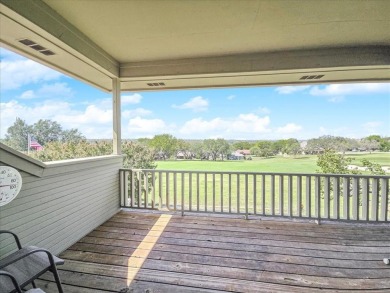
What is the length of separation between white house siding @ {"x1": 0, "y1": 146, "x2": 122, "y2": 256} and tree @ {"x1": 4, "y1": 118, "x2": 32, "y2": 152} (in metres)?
0.41

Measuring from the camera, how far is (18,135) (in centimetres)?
250

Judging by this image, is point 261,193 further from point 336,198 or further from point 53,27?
point 53,27

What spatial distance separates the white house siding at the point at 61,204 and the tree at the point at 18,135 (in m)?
0.41

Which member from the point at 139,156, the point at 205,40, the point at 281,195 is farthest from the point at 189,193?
the point at 205,40

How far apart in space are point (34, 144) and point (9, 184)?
2.97 feet

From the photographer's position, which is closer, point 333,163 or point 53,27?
point 53,27

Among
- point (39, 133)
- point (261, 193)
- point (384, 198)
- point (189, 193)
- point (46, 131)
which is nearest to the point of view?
point (39, 133)

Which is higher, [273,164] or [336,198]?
[273,164]

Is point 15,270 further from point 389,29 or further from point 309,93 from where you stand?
point 309,93

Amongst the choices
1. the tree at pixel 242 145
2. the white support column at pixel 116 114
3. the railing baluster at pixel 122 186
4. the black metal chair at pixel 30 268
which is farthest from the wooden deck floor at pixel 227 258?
the tree at pixel 242 145

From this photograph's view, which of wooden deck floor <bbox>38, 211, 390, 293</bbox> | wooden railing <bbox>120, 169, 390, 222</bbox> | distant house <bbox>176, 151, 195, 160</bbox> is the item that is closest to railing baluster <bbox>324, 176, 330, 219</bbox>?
wooden railing <bbox>120, 169, 390, 222</bbox>

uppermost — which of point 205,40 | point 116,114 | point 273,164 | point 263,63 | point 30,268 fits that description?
point 205,40

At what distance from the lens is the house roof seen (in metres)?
2.27

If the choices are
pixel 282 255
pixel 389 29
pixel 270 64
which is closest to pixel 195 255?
pixel 282 255
